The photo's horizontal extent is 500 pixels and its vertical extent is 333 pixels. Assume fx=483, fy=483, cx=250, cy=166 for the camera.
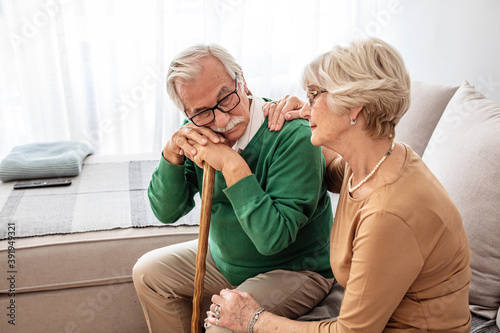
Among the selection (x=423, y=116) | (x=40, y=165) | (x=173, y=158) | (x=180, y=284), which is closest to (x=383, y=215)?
(x=173, y=158)

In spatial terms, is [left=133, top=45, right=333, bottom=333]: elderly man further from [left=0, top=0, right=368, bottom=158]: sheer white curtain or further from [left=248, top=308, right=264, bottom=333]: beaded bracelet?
[left=0, top=0, right=368, bottom=158]: sheer white curtain

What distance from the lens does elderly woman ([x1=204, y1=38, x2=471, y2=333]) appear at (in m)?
1.09

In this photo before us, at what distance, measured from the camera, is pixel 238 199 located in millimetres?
1363

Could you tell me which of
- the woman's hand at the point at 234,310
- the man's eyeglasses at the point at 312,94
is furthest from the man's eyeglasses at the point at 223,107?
the woman's hand at the point at 234,310

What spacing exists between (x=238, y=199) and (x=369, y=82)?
0.49 metres

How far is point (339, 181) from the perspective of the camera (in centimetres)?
154

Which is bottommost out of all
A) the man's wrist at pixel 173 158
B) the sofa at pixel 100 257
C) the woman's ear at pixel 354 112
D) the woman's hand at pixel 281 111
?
the sofa at pixel 100 257

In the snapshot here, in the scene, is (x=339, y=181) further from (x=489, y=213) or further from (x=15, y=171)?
(x=15, y=171)

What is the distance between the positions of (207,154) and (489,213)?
0.86 metres

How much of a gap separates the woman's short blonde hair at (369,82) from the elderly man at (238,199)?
28cm

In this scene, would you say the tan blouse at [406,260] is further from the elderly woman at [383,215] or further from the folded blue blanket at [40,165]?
the folded blue blanket at [40,165]

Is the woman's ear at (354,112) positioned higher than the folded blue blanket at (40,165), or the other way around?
the woman's ear at (354,112)

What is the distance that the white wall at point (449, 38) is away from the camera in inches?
79.7

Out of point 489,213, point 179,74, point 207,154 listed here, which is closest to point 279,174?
point 207,154
